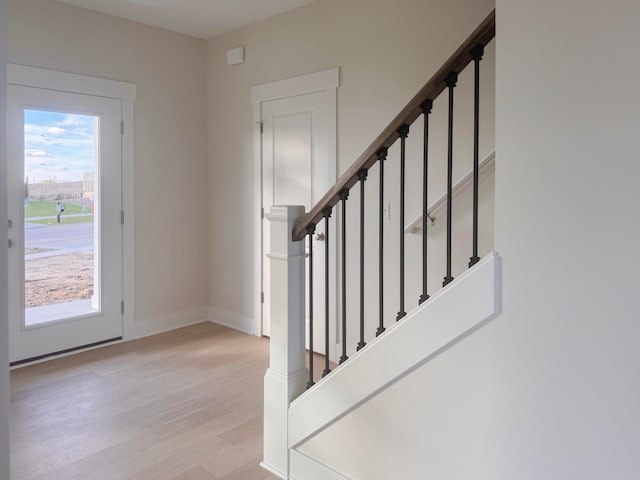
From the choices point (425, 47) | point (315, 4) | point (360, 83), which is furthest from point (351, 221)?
point (315, 4)

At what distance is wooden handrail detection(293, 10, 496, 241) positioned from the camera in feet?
5.28

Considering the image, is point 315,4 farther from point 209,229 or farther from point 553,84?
point 553,84

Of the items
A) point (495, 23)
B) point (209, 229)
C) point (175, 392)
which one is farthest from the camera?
point (209, 229)

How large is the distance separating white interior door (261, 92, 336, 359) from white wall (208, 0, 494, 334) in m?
0.18

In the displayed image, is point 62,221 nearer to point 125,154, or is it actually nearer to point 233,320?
point 125,154

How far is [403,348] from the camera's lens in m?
1.77

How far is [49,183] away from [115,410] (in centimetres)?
185

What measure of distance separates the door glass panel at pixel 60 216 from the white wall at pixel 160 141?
38cm

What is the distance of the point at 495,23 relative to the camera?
5.08 feet

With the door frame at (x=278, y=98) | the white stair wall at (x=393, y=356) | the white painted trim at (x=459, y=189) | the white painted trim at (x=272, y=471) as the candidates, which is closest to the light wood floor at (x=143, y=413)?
the white painted trim at (x=272, y=471)

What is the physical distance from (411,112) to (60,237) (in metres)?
3.16

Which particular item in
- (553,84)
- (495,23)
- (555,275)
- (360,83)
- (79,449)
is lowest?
(79,449)

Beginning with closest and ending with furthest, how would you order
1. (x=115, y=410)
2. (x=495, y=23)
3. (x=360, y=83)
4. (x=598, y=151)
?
(x=598, y=151) < (x=495, y=23) < (x=115, y=410) < (x=360, y=83)

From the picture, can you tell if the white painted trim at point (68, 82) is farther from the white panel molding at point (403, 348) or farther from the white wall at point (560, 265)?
the white wall at point (560, 265)
